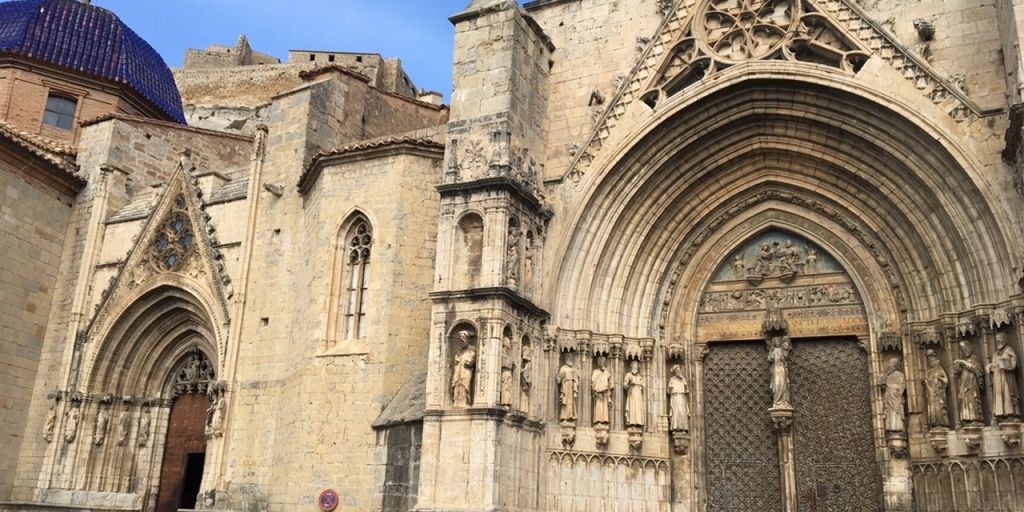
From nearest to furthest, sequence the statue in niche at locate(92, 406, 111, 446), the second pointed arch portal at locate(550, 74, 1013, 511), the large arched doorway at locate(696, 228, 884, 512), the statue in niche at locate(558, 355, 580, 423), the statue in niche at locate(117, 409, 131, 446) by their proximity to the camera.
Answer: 1. the second pointed arch portal at locate(550, 74, 1013, 511)
2. the large arched doorway at locate(696, 228, 884, 512)
3. the statue in niche at locate(558, 355, 580, 423)
4. the statue in niche at locate(92, 406, 111, 446)
5. the statue in niche at locate(117, 409, 131, 446)

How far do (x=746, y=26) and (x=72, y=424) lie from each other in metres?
13.7

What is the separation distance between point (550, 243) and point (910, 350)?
14.6ft

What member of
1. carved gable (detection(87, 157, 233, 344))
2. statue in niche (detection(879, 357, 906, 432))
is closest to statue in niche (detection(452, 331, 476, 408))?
statue in niche (detection(879, 357, 906, 432))

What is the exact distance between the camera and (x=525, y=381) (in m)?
10.5

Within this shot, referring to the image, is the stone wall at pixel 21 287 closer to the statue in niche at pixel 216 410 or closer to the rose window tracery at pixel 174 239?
the rose window tracery at pixel 174 239

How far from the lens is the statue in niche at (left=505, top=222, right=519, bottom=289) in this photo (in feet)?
34.4

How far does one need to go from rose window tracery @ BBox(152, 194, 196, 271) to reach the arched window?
4638 millimetres

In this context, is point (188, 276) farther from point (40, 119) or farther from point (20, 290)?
point (40, 119)

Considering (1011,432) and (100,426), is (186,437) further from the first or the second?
(1011,432)

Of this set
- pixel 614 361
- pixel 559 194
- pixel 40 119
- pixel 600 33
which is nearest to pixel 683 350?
pixel 614 361

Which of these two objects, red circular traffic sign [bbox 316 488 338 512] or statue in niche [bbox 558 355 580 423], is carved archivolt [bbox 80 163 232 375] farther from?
statue in niche [bbox 558 355 580 423]

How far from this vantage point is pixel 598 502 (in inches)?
425

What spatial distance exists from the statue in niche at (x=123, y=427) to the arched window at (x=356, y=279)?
666 cm

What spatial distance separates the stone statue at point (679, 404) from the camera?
11.2m
